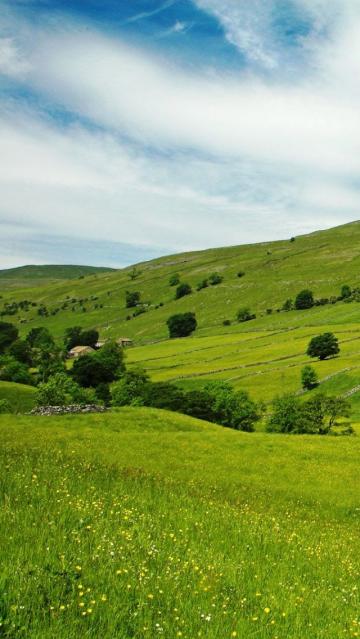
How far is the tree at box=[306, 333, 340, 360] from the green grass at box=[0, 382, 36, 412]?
72.8 m

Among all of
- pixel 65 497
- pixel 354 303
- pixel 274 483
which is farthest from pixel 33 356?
pixel 65 497

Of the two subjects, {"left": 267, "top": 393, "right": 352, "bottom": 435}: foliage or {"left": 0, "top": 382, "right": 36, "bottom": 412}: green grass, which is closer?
{"left": 267, "top": 393, "right": 352, "bottom": 435}: foliage

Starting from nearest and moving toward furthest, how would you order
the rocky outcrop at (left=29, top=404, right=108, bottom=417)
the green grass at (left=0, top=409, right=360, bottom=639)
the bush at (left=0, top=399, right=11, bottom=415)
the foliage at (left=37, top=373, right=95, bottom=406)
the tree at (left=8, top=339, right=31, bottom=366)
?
the green grass at (left=0, top=409, right=360, bottom=639)
the rocky outcrop at (left=29, top=404, right=108, bottom=417)
the bush at (left=0, top=399, right=11, bottom=415)
the foliage at (left=37, top=373, right=95, bottom=406)
the tree at (left=8, top=339, right=31, bottom=366)

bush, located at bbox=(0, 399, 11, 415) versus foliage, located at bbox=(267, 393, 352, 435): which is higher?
bush, located at bbox=(0, 399, 11, 415)

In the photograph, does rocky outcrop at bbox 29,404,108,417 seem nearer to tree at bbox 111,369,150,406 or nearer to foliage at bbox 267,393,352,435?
foliage at bbox 267,393,352,435

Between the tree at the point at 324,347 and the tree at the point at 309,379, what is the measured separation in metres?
19.6

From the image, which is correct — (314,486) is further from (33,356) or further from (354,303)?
(354,303)

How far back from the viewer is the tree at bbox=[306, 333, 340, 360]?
128500mm

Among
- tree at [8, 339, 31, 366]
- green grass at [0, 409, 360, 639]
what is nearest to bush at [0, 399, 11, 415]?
green grass at [0, 409, 360, 639]

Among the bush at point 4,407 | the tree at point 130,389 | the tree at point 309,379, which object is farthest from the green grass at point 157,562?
the tree at point 309,379

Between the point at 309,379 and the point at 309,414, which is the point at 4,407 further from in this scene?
the point at 309,379

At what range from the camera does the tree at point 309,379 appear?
10962 centimetres

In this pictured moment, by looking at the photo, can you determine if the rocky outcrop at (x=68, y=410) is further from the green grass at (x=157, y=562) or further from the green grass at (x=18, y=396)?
the green grass at (x=18, y=396)

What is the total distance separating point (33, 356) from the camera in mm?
177125
